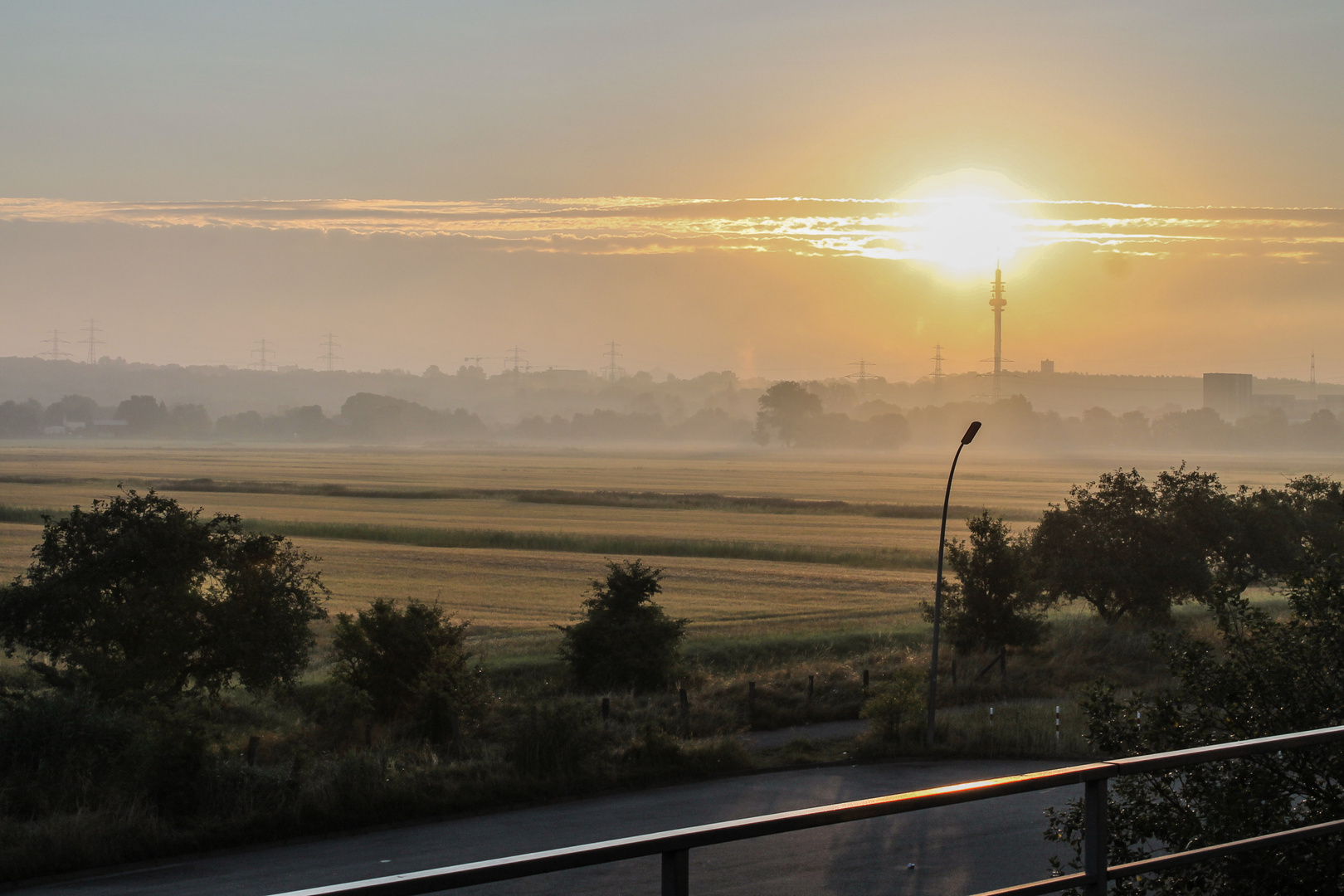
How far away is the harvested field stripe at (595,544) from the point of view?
66125 mm

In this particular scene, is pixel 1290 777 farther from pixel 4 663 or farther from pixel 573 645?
pixel 4 663

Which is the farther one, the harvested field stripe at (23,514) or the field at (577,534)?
the harvested field stripe at (23,514)

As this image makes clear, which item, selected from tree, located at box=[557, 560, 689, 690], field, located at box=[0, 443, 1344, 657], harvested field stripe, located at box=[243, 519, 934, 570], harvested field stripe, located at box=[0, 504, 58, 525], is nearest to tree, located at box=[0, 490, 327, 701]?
tree, located at box=[557, 560, 689, 690]

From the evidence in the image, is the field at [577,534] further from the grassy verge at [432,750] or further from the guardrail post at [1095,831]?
the guardrail post at [1095,831]

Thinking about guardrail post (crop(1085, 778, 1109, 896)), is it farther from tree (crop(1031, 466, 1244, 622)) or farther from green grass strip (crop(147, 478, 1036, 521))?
green grass strip (crop(147, 478, 1036, 521))

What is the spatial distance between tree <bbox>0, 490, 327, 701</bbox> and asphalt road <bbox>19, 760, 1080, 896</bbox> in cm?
797

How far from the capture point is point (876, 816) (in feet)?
10.1

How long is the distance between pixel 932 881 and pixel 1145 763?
13.8 m

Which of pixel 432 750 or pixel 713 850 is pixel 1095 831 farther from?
pixel 432 750

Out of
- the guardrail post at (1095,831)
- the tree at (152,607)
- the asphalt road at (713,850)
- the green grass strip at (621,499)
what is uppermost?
the guardrail post at (1095,831)

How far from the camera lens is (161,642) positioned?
1023 inches

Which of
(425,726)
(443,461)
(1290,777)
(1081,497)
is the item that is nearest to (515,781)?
(425,726)

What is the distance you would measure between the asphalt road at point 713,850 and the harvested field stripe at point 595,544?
41.9m

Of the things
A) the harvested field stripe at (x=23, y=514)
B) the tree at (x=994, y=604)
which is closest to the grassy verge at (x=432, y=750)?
the tree at (x=994, y=604)
